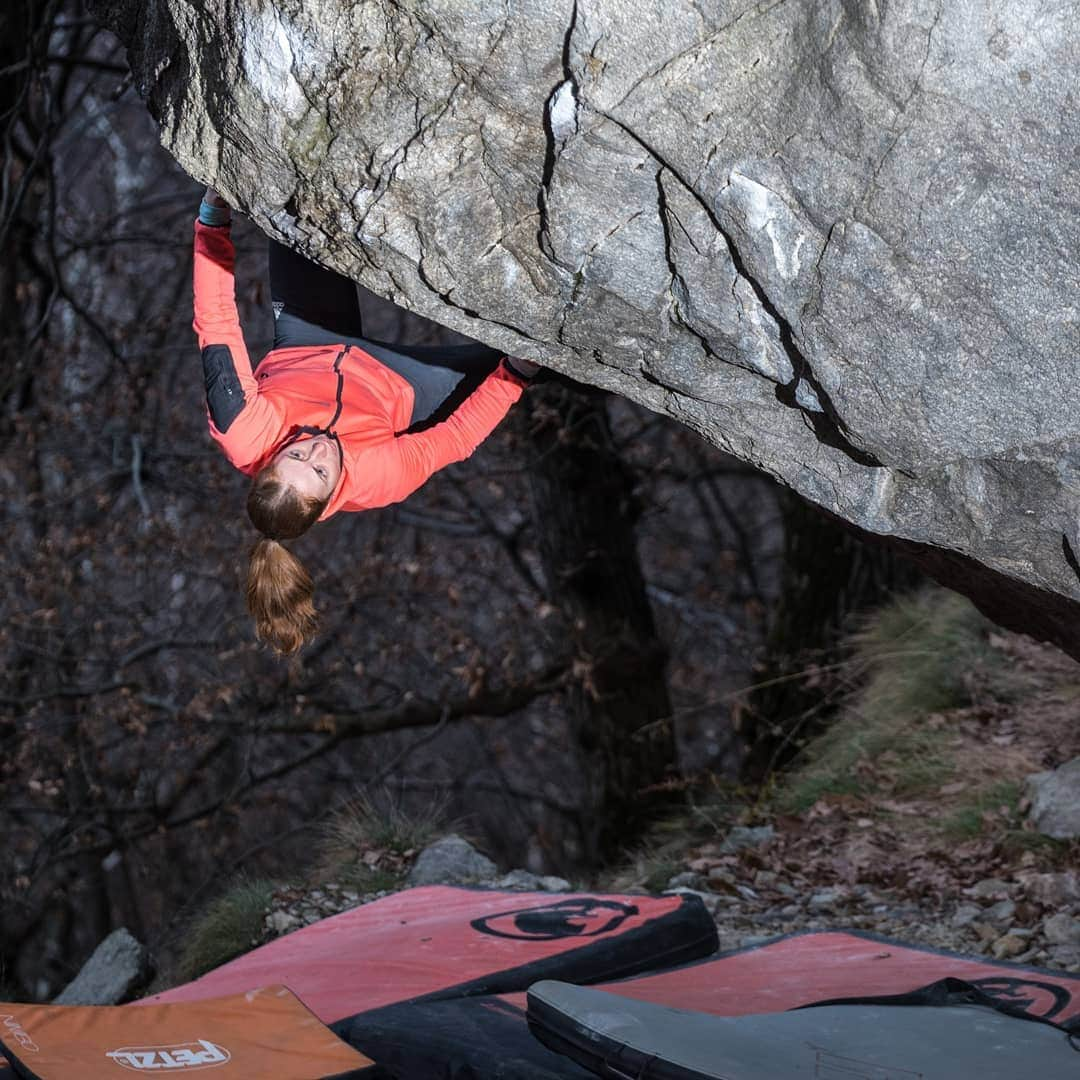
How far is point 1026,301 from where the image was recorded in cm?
195

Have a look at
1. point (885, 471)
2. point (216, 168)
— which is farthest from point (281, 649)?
point (885, 471)

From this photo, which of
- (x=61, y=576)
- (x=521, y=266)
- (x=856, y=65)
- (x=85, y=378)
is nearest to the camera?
(x=856, y=65)

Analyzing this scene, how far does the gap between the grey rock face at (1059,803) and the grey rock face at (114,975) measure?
13.7 ft

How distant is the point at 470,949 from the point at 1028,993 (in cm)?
182

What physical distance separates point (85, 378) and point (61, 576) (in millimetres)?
1743

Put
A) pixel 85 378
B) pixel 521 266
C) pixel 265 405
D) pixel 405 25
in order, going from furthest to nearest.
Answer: pixel 85 378 < pixel 265 405 < pixel 521 266 < pixel 405 25

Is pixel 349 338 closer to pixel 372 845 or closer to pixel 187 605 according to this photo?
pixel 372 845

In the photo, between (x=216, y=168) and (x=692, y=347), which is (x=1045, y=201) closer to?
(x=692, y=347)

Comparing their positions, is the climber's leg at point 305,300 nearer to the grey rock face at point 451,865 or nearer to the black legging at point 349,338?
the black legging at point 349,338

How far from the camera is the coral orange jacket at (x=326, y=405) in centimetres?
302

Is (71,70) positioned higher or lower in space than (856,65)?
higher

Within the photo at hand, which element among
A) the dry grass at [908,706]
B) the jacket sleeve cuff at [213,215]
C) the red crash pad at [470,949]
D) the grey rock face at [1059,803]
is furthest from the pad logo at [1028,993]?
the jacket sleeve cuff at [213,215]

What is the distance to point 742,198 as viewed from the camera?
199 centimetres

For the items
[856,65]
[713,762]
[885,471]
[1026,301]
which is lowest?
[713,762]
